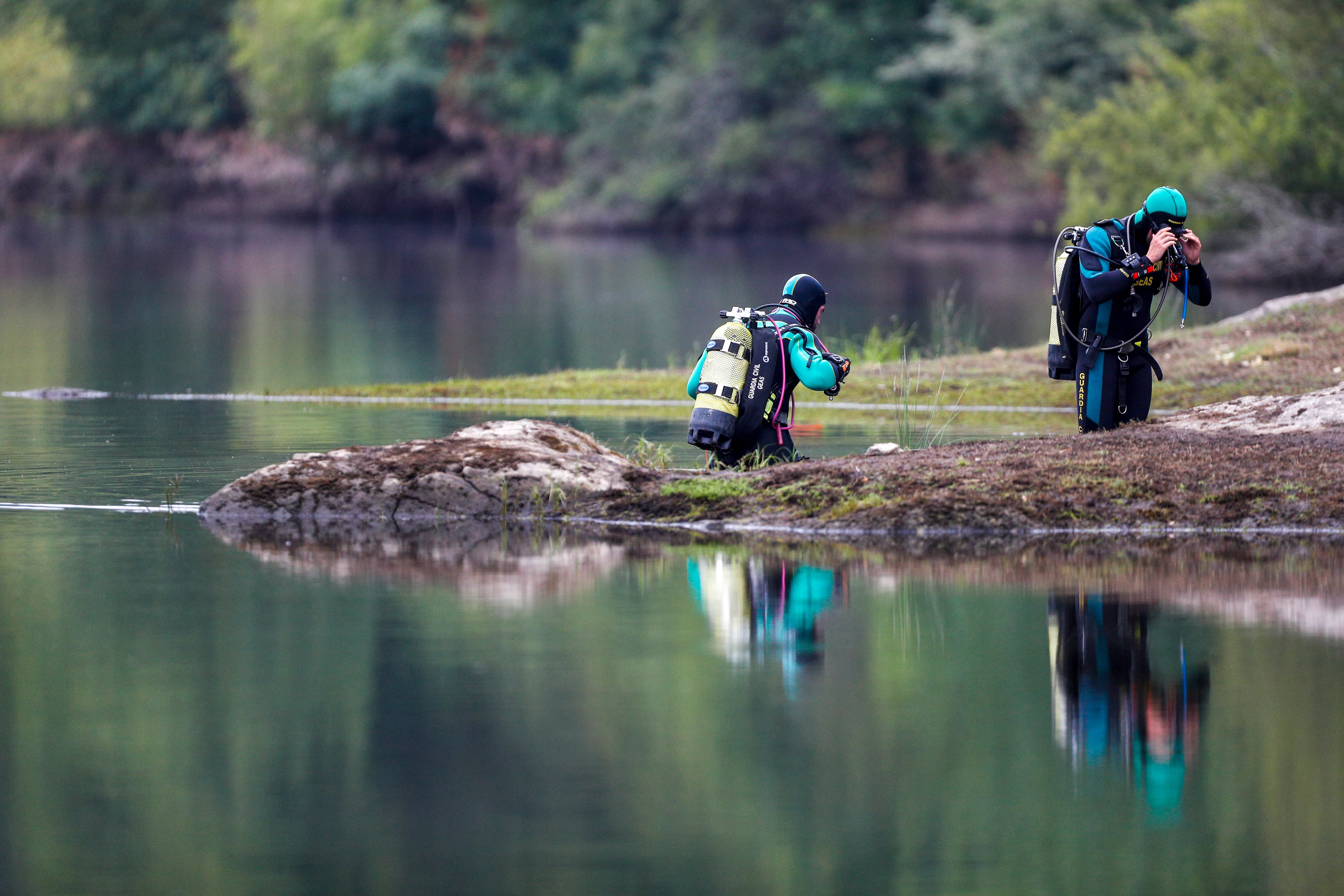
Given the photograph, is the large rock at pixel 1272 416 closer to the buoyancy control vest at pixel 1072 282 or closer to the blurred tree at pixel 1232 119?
the buoyancy control vest at pixel 1072 282

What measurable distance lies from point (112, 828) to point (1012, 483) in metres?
6.71

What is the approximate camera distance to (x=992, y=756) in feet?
24.8

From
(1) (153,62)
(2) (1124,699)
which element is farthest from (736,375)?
(1) (153,62)

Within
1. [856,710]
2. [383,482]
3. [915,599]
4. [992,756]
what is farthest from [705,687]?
[383,482]

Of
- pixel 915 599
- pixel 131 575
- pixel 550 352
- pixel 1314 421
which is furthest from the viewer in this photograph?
pixel 550 352

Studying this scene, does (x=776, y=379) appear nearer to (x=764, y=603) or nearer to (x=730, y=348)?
(x=730, y=348)

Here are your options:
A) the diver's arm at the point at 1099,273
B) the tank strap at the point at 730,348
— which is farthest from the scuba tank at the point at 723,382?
the diver's arm at the point at 1099,273

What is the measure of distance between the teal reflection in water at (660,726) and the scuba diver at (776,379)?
63.7 inches

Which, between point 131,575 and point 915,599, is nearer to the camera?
point 915,599

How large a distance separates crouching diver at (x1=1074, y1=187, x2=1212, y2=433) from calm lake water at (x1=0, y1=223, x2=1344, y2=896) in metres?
1.88

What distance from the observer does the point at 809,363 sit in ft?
41.5

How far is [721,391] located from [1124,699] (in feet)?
16.2

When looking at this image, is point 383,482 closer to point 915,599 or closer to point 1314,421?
point 915,599

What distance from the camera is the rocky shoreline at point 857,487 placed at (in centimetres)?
1200
